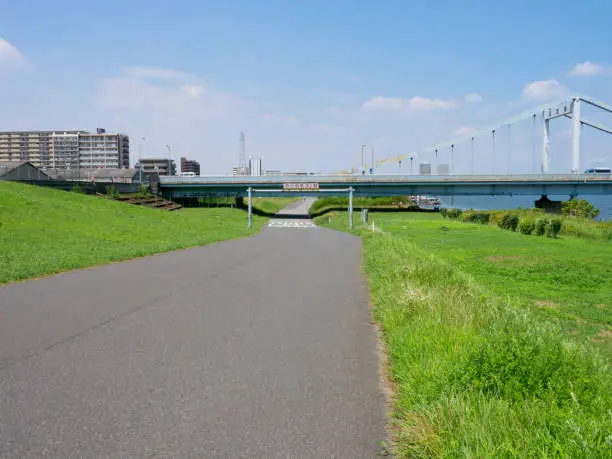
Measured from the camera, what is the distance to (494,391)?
5.00 meters

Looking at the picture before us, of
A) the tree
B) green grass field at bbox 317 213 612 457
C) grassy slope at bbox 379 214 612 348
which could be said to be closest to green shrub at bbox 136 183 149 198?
grassy slope at bbox 379 214 612 348

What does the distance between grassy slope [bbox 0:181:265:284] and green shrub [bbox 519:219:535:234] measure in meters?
21.4

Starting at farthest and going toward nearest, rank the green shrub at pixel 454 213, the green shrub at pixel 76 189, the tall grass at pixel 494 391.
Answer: the green shrub at pixel 454 213
the green shrub at pixel 76 189
the tall grass at pixel 494 391

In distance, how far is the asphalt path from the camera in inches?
182

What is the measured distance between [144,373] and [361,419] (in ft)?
8.81

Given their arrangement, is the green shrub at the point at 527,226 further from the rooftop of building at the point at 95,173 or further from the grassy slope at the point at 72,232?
the rooftop of building at the point at 95,173

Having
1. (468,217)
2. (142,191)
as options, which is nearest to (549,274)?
(468,217)

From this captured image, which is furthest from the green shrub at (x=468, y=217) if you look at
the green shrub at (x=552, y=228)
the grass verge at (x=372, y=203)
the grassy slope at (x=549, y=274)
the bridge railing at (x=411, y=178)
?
the grass verge at (x=372, y=203)

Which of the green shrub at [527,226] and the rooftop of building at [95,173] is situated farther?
the rooftop of building at [95,173]

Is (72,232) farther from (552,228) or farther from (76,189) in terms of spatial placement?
(552,228)

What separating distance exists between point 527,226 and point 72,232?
105ft

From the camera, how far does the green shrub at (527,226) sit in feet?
136

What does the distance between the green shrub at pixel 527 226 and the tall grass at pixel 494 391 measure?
36.0 meters

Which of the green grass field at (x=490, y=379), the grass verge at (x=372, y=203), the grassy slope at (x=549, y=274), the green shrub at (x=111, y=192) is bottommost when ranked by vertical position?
the grassy slope at (x=549, y=274)
